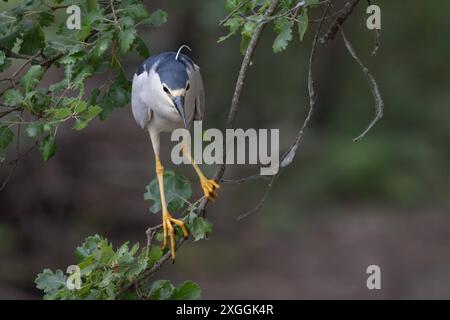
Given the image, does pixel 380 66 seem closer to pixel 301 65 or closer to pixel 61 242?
pixel 301 65

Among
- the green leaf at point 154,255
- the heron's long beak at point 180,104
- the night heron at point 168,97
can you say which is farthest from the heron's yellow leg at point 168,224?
the heron's long beak at point 180,104

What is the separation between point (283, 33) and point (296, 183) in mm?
6890

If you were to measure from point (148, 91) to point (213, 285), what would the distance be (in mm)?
5265

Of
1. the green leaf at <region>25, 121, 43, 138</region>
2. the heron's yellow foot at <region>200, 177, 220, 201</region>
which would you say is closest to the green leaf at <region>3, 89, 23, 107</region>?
the green leaf at <region>25, 121, 43, 138</region>

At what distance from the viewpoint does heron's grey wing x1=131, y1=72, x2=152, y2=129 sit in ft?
12.0

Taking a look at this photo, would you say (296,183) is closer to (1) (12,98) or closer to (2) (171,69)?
(2) (171,69)

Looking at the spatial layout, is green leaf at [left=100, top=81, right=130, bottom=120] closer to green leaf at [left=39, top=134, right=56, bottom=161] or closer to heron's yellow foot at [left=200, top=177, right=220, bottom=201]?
green leaf at [left=39, top=134, right=56, bottom=161]

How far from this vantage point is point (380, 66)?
36.6ft

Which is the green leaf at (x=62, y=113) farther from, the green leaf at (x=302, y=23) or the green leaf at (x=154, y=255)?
the green leaf at (x=302, y=23)

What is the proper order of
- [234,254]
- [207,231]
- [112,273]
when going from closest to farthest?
[112,273] → [207,231] → [234,254]

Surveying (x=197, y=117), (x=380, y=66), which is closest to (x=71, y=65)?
(x=197, y=117)

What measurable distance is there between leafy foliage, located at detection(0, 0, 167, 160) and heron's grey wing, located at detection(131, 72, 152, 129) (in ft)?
0.16

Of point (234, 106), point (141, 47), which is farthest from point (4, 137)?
point (234, 106)

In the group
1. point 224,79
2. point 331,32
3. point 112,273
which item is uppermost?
point 224,79
